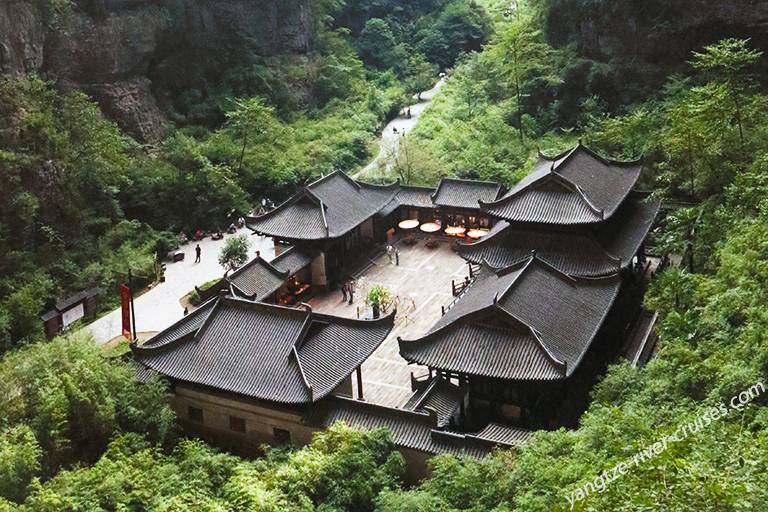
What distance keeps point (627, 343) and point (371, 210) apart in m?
17.3

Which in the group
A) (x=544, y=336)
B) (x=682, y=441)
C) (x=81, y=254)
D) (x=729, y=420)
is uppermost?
(x=682, y=441)

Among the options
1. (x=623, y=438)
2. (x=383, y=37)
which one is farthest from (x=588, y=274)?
(x=383, y=37)

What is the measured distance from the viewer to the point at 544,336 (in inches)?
1076

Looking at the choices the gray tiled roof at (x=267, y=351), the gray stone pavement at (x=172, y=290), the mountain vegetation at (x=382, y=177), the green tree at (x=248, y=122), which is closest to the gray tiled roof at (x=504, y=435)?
the mountain vegetation at (x=382, y=177)

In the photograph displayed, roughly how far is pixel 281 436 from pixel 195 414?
361cm

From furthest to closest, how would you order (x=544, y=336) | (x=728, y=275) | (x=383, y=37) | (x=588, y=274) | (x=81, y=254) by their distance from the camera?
(x=383, y=37) < (x=81, y=254) < (x=588, y=274) < (x=544, y=336) < (x=728, y=275)

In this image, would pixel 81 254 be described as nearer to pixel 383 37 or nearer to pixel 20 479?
pixel 20 479

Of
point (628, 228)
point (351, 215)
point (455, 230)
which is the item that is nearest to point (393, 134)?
point (455, 230)

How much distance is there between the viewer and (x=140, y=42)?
2283 inches

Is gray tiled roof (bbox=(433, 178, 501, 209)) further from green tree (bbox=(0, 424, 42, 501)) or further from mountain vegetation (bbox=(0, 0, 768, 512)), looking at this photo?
green tree (bbox=(0, 424, 42, 501))

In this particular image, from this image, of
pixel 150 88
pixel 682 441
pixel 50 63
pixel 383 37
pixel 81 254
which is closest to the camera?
pixel 682 441

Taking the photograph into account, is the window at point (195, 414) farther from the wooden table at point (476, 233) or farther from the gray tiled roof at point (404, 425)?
the wooden table at point (476, 233)

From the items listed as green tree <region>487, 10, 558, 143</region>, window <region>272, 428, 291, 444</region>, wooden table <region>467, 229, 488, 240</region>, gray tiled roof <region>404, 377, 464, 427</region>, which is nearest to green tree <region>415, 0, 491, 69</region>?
green tree <region>487, 10, 558, 143</region>

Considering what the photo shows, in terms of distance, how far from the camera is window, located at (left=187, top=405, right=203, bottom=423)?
A: 94.2 ft
